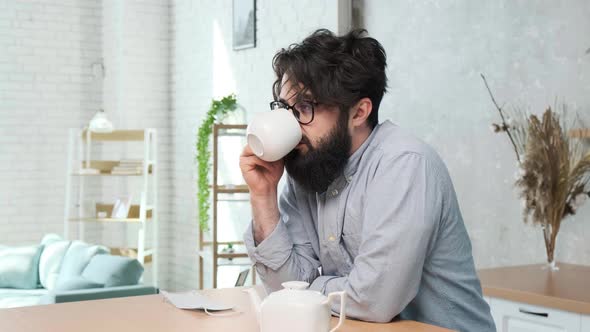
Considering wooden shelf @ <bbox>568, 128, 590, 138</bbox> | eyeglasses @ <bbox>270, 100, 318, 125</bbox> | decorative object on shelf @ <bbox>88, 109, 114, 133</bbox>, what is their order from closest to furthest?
eyeglasses @ <bbox>270, 100, 318, 125</bbox>
wooden shelf @ <bbox>568, 128, 590, 138</bbox>
decorative object on shelf @ <bbox>88, 109, 114, 133</bbox>

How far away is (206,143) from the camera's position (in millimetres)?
6219

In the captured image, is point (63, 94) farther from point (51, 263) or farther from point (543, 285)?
point (543, 285)

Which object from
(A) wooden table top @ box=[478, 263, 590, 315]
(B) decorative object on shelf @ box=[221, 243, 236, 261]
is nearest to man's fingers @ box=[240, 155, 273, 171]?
(A) wooden table top @ box=[478, 263, 590, 315]

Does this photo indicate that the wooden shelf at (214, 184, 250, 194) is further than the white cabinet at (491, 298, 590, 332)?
Yes

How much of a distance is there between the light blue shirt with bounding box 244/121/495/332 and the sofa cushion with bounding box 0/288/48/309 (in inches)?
150

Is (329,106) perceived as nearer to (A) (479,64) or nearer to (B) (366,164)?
(B) (366,164)

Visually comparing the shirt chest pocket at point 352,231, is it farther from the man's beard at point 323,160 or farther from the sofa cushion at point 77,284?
the sofa cushion at point 77,284

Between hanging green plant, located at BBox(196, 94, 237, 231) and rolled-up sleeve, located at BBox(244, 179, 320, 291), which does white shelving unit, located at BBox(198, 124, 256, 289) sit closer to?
hanging green plant, located at BBox(196, 94, 237, 231)

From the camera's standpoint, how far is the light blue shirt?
165 centimetres

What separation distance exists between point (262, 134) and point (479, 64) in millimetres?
2467

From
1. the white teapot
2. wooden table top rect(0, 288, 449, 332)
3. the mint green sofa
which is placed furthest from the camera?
the mint green sofa

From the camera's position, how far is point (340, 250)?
1854 mm

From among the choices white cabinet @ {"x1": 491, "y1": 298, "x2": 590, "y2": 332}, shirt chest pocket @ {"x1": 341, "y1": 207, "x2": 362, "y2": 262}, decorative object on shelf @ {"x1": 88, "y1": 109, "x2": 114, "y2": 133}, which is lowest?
white cabinet @ {"x1": 491, "y1": 298, "x2": 590, "y2": 332}

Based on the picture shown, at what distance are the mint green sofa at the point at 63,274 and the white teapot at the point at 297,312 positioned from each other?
3244mm
